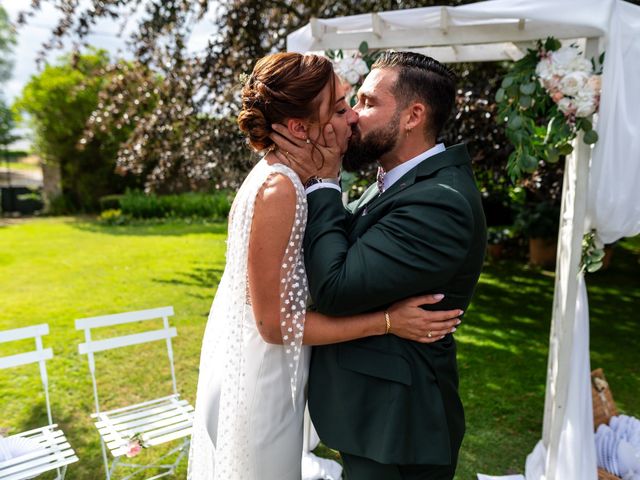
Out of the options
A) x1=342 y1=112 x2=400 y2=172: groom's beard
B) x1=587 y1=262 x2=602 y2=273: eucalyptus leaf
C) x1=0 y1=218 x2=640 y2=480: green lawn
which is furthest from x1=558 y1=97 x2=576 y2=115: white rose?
x1=0 y1=218 x2=640 y2=480: green lawn

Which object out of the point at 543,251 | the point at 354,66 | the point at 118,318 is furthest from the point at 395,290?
the point at 543,251

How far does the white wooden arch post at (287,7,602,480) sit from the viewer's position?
3.05 metres

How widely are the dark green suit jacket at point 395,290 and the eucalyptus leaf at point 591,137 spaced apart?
1308 mm

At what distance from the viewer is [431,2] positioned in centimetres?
637

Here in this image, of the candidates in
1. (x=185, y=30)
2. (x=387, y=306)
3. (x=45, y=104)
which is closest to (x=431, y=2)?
(x=185, y=30)

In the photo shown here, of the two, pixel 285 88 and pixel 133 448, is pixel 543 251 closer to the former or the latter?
pixel 133 448

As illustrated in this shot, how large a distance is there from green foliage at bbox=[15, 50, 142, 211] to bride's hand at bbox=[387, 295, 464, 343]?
16.9 m

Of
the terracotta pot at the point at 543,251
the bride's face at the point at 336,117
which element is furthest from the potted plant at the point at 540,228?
the bride's face at the point at 336,117

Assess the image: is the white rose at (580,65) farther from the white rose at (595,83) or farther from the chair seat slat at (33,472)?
the chair seat slat at (33,472)

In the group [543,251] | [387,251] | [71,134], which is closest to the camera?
[387,251]

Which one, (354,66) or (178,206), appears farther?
(178,206)

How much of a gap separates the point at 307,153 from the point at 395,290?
1.82 feet

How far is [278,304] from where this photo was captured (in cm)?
176

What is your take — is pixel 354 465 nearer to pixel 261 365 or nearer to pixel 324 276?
pixel 261 365
